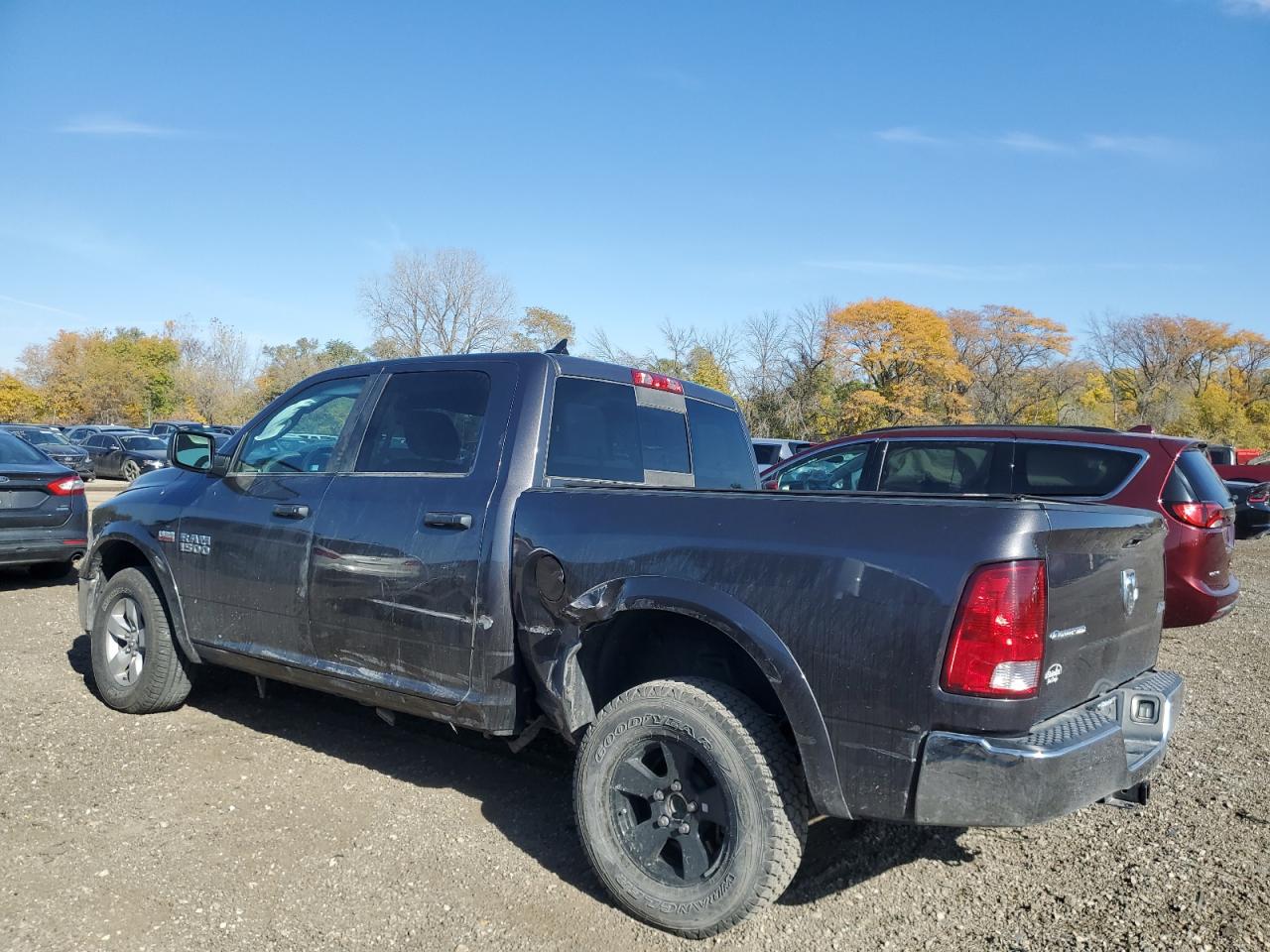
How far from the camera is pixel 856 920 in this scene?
3100mm

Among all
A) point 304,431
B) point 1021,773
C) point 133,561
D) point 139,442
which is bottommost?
point 139,442

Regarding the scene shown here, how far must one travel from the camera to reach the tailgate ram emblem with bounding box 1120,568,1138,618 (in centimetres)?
297

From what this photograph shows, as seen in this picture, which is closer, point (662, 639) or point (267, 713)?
point (662, 639)

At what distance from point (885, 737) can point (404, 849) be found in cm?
200

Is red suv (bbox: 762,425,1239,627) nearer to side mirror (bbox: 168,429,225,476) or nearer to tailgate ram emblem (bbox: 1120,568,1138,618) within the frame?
tailgate ram emblem (bbox: 1120,568,1138,618)

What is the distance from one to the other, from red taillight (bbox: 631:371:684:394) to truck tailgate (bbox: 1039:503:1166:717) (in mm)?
2053

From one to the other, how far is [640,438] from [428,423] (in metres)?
0.96

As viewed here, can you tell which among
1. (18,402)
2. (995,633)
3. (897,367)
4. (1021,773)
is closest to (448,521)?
(995,633)

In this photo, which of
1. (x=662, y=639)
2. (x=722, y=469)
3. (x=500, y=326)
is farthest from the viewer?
(x=500, y=326)

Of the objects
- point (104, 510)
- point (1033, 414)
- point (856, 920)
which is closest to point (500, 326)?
point (1033, 414)

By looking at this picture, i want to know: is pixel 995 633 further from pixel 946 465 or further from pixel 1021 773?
pixel 946 465

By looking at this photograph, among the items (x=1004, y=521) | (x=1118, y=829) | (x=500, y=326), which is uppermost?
(x=500, y=326)

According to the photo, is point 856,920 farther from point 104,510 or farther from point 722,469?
point 104,510

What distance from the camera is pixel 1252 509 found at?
14570 mm
